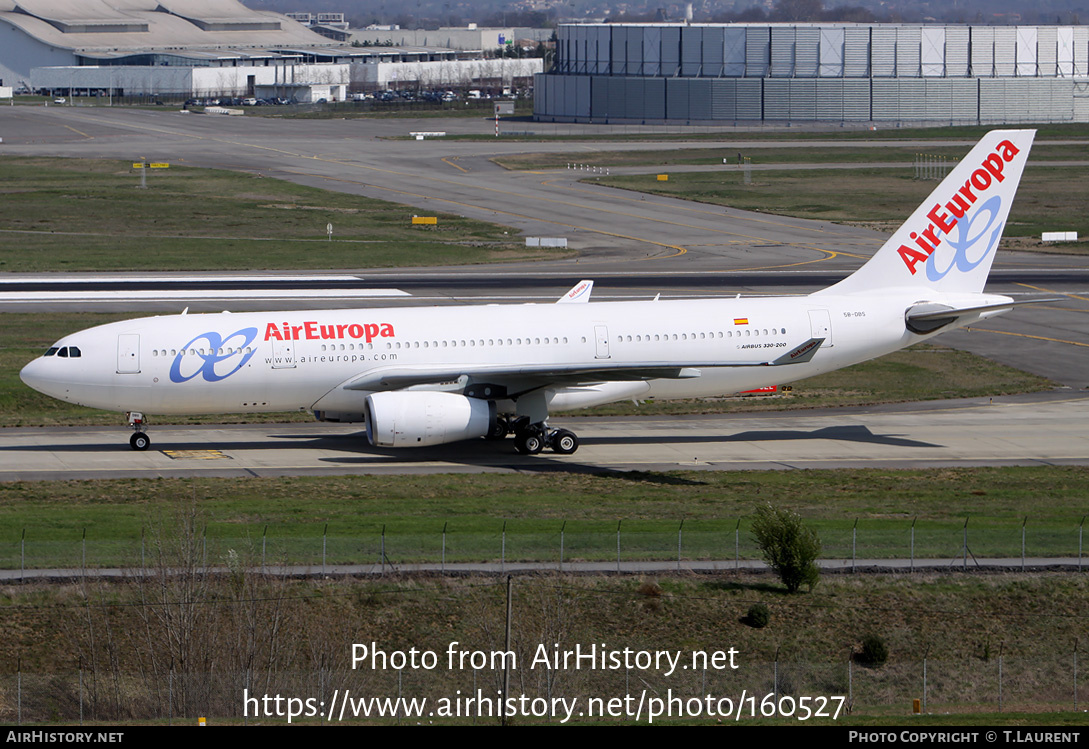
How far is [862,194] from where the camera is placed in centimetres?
13238

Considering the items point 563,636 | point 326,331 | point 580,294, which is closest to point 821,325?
point 580,294

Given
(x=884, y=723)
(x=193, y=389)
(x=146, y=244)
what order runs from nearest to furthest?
1. (x=884, y=723)
2. (x=193, y=389)
3. (x=146, y=244)

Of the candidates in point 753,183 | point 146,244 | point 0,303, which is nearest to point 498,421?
point 0,303

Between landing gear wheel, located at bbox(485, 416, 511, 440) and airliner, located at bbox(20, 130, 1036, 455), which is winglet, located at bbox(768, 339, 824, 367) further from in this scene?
landing gear wheel, located at bbox(485, 416, 511, 440)

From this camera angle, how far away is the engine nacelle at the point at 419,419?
47.0 metres

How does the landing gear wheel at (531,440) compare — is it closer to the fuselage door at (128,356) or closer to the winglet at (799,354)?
the winglet at (799,354)

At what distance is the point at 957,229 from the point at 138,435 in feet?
109

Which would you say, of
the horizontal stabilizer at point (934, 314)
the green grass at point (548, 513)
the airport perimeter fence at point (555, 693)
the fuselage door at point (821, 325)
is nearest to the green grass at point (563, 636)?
the airport perimeter fence at point (555, 693)

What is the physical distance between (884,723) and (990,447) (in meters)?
25.4

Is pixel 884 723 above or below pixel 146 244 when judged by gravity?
below

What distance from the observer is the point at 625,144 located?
182m

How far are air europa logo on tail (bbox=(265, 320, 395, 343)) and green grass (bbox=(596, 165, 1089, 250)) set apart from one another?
2807 inches

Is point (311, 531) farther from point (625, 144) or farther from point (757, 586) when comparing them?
point (625, 144)

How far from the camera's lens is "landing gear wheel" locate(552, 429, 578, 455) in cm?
5041
